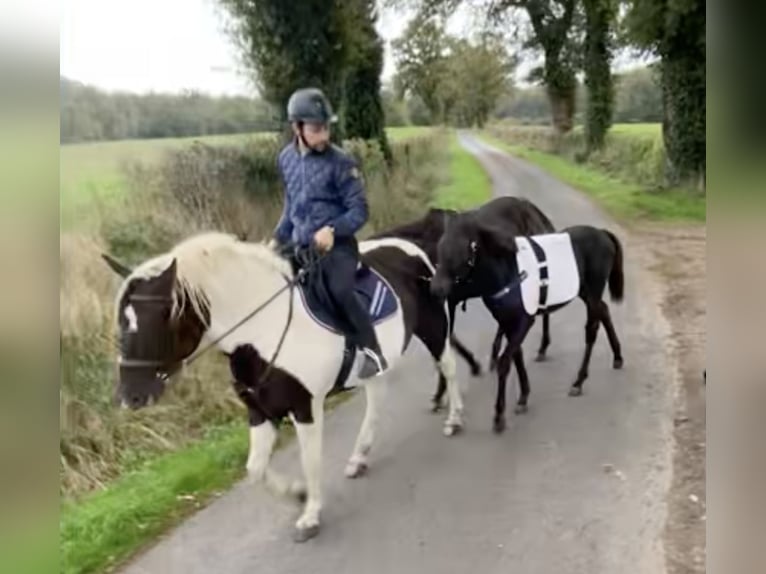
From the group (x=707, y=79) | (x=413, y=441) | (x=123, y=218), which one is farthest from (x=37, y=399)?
(x=707, y=79)

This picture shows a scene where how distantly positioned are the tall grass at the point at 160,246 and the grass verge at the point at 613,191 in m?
0.15

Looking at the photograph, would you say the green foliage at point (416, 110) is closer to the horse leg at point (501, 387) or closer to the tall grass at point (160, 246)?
the tall grass at point (160, 246)

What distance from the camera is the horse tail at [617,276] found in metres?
1.63

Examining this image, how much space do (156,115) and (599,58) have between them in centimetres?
69

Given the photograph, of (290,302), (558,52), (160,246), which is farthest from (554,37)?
(160,246)

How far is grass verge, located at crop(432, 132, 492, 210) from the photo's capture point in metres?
1.58

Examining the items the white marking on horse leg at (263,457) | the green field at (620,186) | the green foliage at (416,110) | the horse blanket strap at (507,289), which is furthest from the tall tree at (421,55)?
the white marking on horse leg at (263,457)

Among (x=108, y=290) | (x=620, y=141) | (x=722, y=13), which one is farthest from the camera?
(x=620, y=141)

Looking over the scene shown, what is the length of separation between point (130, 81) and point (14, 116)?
0.62 feet

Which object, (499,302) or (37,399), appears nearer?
(37,399)

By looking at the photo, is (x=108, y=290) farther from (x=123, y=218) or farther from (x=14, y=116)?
(x=14, y=116)

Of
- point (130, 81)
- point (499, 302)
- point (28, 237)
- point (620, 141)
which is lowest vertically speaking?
point (499, 302)

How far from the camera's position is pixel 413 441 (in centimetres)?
161

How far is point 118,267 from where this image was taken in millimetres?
1477
